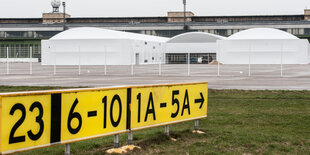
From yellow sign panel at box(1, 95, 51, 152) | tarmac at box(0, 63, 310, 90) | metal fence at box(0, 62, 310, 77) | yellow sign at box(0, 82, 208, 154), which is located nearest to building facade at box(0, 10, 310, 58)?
metal fence at box(0, 62, 310, 77)

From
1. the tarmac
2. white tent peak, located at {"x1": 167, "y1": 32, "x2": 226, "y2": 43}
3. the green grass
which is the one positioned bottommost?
the green grass

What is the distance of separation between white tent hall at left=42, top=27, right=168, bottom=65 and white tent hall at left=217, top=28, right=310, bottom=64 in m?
16.8

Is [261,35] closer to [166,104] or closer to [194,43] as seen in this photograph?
[194,43]

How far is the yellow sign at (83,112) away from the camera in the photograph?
610 cm

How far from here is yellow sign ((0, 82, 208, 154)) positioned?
610cm

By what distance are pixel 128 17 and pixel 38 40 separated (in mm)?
39839

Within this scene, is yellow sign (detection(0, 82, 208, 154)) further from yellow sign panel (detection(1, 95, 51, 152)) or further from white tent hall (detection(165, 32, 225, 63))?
white tent hall (detection(165, 32, 225, 63))

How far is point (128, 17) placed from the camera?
142 meters

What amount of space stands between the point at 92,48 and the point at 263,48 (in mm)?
30383

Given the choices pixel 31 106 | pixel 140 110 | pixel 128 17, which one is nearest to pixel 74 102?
pixel 31 106

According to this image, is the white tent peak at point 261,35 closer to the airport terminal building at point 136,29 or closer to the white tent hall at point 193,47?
the white tent hall at point 193,47

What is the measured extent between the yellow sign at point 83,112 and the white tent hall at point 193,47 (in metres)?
85.2

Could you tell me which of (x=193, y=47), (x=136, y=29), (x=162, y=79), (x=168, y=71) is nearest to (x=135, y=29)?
(x=136, y=29)

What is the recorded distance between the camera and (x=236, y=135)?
32.0ft
